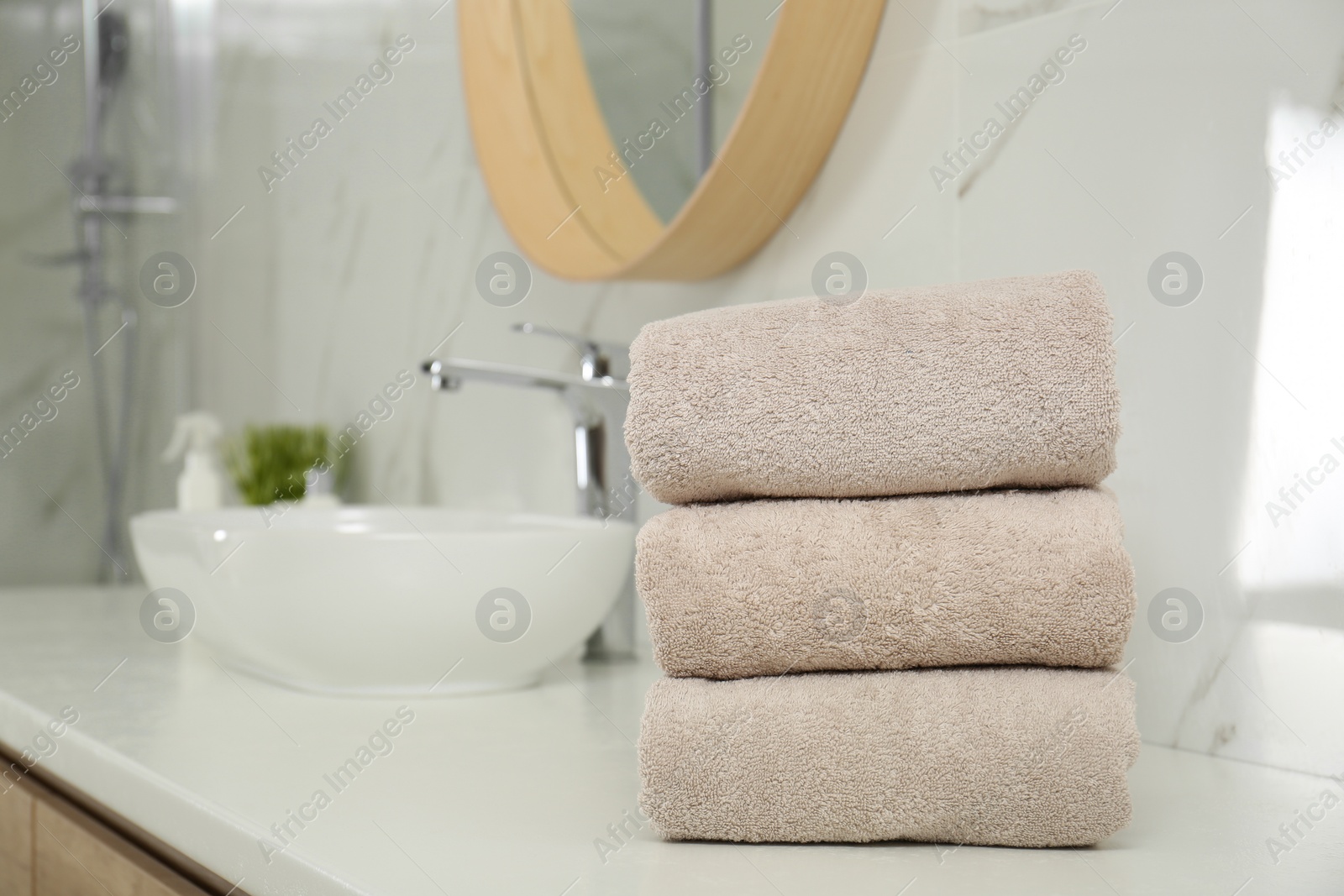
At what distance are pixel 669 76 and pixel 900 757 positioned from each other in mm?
710

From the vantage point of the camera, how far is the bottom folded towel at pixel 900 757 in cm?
48

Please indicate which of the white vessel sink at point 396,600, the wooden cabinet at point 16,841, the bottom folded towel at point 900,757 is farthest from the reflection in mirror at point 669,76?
the wooden cabinet at point 16,841

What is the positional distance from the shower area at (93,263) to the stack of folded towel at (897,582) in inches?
61.4

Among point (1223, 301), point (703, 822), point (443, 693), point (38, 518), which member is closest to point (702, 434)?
point (703, 822)

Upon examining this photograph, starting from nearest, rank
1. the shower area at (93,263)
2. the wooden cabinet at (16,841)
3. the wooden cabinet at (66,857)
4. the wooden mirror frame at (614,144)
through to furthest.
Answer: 1. the wooden cabinet at (66,857)
2. the wooden cabinet at (16,841)
3. the wooden mirror frame at (614,144)
4. the shower area at (93,263)

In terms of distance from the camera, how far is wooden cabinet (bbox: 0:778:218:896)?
1.95 feet

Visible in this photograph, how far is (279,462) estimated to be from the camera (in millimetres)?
1465

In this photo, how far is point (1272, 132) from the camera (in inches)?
25.0

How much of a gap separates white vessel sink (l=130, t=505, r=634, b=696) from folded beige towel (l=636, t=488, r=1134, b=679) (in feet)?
1.13

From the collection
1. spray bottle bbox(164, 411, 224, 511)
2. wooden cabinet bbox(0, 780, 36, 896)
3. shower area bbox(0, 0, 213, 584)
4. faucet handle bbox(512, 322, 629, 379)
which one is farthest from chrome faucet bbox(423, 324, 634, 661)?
shower area bbox(0, 0, 213, 584)

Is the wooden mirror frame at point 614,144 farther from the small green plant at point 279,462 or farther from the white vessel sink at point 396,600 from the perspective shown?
the small green plant at point 279,462

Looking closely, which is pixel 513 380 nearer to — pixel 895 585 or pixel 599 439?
pixel 599 439

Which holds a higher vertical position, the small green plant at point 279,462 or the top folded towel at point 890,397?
the top folded towel at point 890,397

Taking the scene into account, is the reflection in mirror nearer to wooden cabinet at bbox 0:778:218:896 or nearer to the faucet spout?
the faucet spout
